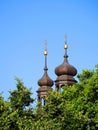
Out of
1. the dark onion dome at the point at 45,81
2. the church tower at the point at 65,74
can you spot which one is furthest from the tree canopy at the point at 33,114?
the dark onion dome at the point at 45,81

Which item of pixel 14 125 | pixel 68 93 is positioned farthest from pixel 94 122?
pixel 14 125

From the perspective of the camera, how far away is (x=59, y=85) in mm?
84812

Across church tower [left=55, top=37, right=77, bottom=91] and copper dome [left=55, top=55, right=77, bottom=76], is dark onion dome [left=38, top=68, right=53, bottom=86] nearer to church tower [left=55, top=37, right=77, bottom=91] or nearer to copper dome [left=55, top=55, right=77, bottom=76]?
church tower [left=55, top=37, right=77, bottom=91]

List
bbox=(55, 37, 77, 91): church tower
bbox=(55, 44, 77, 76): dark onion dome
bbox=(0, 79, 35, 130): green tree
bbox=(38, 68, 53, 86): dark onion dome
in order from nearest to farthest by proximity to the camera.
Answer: bbox=(0, 79, 35, 130): green tree < bbox=(55, 37, 77, 91): church tower < bbox=(55, 44, 77, 76): dark onion dome < bbox=(38, 68, 53, 86): dark onion dome

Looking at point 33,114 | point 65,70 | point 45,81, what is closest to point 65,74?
Answer: point 65,70

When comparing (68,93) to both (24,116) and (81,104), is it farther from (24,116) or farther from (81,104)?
(24,116)

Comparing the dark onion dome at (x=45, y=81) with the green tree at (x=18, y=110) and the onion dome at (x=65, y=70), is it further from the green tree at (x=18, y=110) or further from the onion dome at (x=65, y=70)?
the green tree at (x=18, y=110)

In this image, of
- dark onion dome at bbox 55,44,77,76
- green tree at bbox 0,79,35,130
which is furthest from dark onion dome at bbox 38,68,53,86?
green tree at bbox 0,79,35,130

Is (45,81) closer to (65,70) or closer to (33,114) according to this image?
(65,70)

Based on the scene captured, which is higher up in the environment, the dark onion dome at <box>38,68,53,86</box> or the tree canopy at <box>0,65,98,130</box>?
the dark onion dome at <box>38,68,53,86</box>

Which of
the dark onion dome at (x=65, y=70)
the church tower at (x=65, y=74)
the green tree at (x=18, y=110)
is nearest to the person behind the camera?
the green tree at (x=18, y=110)

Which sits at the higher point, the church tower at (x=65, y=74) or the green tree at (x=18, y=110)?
the church tower at (x=65, y=74)

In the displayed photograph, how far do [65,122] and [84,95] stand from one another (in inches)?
626

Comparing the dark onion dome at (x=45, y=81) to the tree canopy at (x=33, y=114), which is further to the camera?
the dark onion dome at (x=45, y=81)
